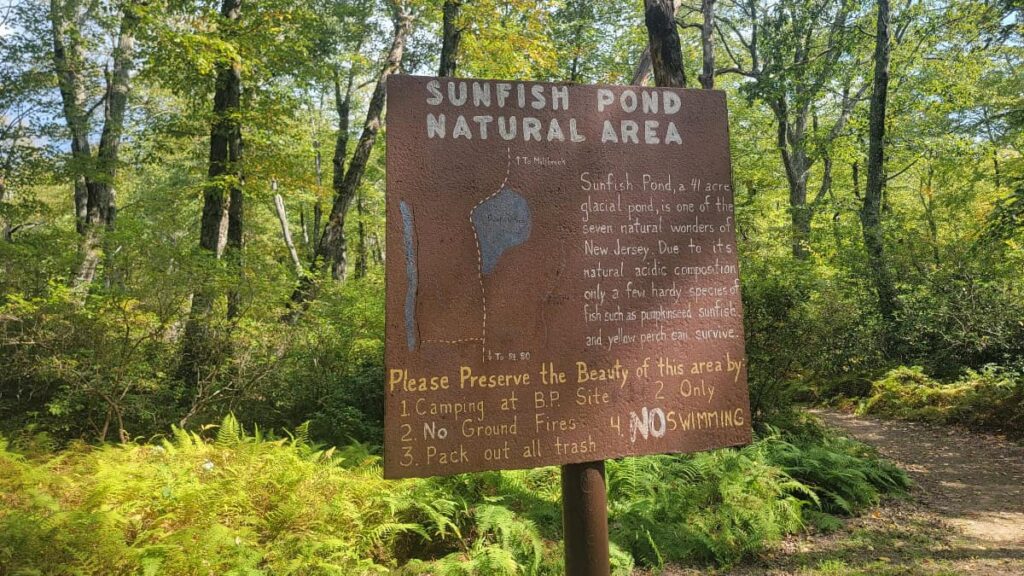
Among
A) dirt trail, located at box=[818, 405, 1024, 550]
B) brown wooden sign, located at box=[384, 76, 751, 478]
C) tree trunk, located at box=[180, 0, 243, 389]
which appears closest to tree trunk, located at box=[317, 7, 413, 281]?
tree trunk, located at box=[180, 0, 243, 389]

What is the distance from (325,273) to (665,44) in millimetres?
7300

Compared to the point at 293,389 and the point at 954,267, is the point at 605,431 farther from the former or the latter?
the point at 954,267

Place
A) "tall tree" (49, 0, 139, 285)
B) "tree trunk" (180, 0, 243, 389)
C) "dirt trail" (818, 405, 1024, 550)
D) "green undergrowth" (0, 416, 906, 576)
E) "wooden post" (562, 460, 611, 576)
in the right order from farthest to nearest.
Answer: "tall tree" (49, 0, 139, 285)
"tree trunk" (180, 0, 243, 389)
"dirt trail" (818, 405, 1024, 550)
"green undergrowth" (0, 416, 906, 576)
"wooden post" (562, 460, 611, 576)

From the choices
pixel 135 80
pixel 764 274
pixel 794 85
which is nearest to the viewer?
pixel 764 274

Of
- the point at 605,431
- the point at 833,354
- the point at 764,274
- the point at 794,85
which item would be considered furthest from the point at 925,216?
the point at 605,431

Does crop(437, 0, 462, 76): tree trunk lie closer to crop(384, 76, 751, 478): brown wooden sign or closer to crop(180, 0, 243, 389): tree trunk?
crop(180, 0, 243, 389): tree trunk

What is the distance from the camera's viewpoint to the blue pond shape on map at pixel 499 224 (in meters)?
2.28

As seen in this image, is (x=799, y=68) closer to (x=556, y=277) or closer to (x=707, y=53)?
(x=707, y=53)

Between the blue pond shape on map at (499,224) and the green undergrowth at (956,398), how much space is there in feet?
32.6

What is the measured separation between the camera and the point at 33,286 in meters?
8.58

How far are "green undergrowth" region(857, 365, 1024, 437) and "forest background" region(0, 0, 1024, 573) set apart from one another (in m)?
0.05

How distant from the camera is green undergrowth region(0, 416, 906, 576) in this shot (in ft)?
13.6

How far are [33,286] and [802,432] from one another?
1153cm

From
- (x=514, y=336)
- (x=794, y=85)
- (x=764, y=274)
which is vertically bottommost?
(x=514, y=336)
